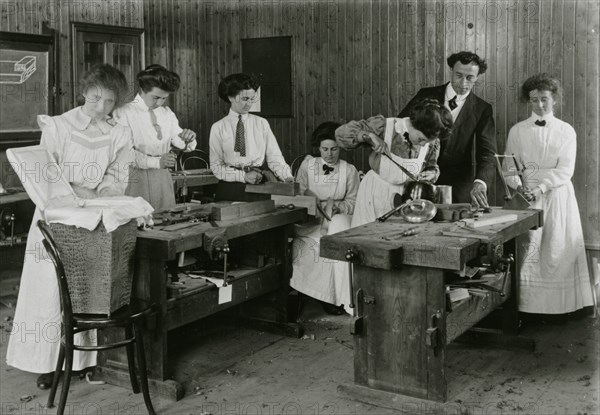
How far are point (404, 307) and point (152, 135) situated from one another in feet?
7.90

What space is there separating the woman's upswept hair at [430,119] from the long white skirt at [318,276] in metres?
1.43

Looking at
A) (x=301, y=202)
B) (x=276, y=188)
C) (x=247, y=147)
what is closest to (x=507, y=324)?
(x=301, y=202)

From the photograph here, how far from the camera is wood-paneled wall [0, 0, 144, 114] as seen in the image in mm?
7070

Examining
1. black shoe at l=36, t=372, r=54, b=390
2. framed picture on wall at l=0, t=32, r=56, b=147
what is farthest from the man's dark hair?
framed picture on wall at l=0, t=32, r=56, b=147

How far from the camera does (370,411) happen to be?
396 cm

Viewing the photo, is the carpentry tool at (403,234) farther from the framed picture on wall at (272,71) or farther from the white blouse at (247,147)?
the framed picture on wall at (272,71)

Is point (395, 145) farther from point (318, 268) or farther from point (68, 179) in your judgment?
point (68, 179)

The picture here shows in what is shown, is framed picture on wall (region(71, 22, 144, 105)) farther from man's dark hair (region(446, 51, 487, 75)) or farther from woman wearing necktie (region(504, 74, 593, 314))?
woman wearing necktie (region(504, 74, 593, 314))

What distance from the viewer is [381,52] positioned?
7094mm

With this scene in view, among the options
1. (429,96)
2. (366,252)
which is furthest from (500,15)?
(366,252)

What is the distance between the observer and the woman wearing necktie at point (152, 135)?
204 inches

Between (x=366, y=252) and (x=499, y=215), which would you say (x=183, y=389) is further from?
(x=499, y=215)

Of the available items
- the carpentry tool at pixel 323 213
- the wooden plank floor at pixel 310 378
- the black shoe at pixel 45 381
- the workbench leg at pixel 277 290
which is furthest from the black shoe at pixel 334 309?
the black shoe at pixel 45 381

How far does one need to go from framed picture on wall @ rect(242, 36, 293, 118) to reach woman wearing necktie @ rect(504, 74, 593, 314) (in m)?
2.89
